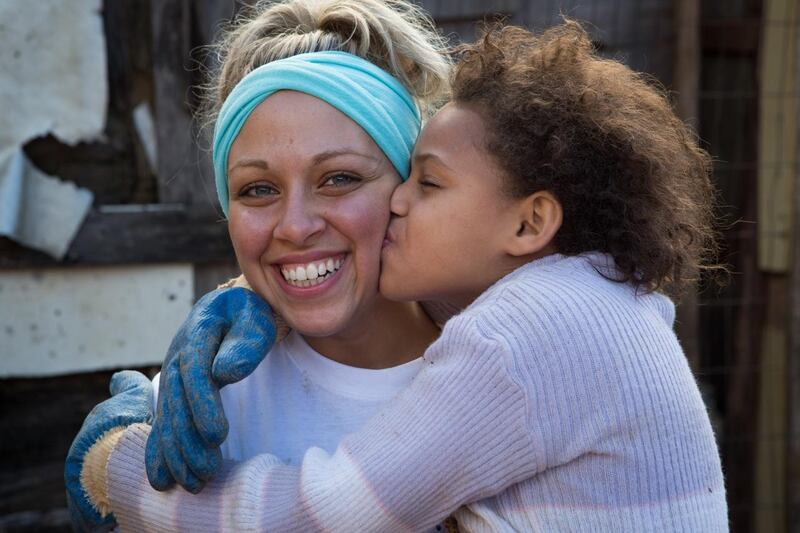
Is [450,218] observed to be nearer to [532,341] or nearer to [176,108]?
[532,341]

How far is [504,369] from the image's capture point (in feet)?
4.69

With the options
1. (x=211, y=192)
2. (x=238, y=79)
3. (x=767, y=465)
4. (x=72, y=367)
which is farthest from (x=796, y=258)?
(x=72, y=367)

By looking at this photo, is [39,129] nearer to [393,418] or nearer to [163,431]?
[163,431]

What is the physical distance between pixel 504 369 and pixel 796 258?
304 cm

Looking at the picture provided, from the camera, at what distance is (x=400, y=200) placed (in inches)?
73.0

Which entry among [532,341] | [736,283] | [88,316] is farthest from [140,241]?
[736,283]

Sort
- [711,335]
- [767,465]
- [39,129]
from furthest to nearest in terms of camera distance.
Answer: [711,335], [767,465], [39,129]

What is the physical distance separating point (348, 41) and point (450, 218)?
1.75ft

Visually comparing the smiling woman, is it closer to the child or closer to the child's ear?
the child

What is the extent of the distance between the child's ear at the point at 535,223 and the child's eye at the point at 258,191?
1.69 feet

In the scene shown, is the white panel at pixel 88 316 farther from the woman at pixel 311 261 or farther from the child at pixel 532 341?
the child at pixel 532 341

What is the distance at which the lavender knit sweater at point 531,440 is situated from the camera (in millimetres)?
1439

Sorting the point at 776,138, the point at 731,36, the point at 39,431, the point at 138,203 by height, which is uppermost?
the point at 731,36

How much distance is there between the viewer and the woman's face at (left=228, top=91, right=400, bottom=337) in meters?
1.84
